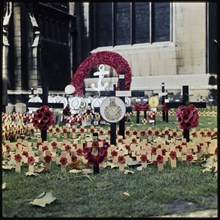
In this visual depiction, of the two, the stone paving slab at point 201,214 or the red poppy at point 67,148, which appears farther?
the red poppy at point 67,148

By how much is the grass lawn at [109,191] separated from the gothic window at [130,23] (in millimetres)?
24290

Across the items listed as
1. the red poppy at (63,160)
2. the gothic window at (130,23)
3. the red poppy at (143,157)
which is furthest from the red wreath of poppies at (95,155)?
the gothic window at (130,23)

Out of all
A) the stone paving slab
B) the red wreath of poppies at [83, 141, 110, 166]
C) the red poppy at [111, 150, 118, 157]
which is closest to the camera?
the stone paving slab

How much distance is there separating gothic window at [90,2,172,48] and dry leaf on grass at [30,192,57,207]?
25.6 m

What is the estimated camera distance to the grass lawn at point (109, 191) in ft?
13.2

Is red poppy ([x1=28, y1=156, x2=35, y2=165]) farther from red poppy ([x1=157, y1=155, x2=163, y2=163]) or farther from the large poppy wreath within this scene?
the large poppy wreath

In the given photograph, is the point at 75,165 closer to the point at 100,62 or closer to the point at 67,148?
the point at 67,148

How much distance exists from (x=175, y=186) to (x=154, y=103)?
1241cm

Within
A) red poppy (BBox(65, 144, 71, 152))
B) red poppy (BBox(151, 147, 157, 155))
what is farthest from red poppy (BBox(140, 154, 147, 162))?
red poppy (BBox(65, 144, 71, 152))

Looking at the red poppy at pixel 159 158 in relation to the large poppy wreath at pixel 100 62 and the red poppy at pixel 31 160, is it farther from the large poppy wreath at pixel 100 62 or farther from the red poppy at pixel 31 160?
the large poppy wreath at pixel 100 62

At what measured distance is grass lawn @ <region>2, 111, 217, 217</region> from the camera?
402cm

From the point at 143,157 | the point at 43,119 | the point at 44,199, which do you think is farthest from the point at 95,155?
the point at 43,119

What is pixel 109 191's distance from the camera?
15.9 ft

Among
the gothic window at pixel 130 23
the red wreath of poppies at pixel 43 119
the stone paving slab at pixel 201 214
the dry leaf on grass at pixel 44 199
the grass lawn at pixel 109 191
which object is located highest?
the gothic window at pixel 130 23
